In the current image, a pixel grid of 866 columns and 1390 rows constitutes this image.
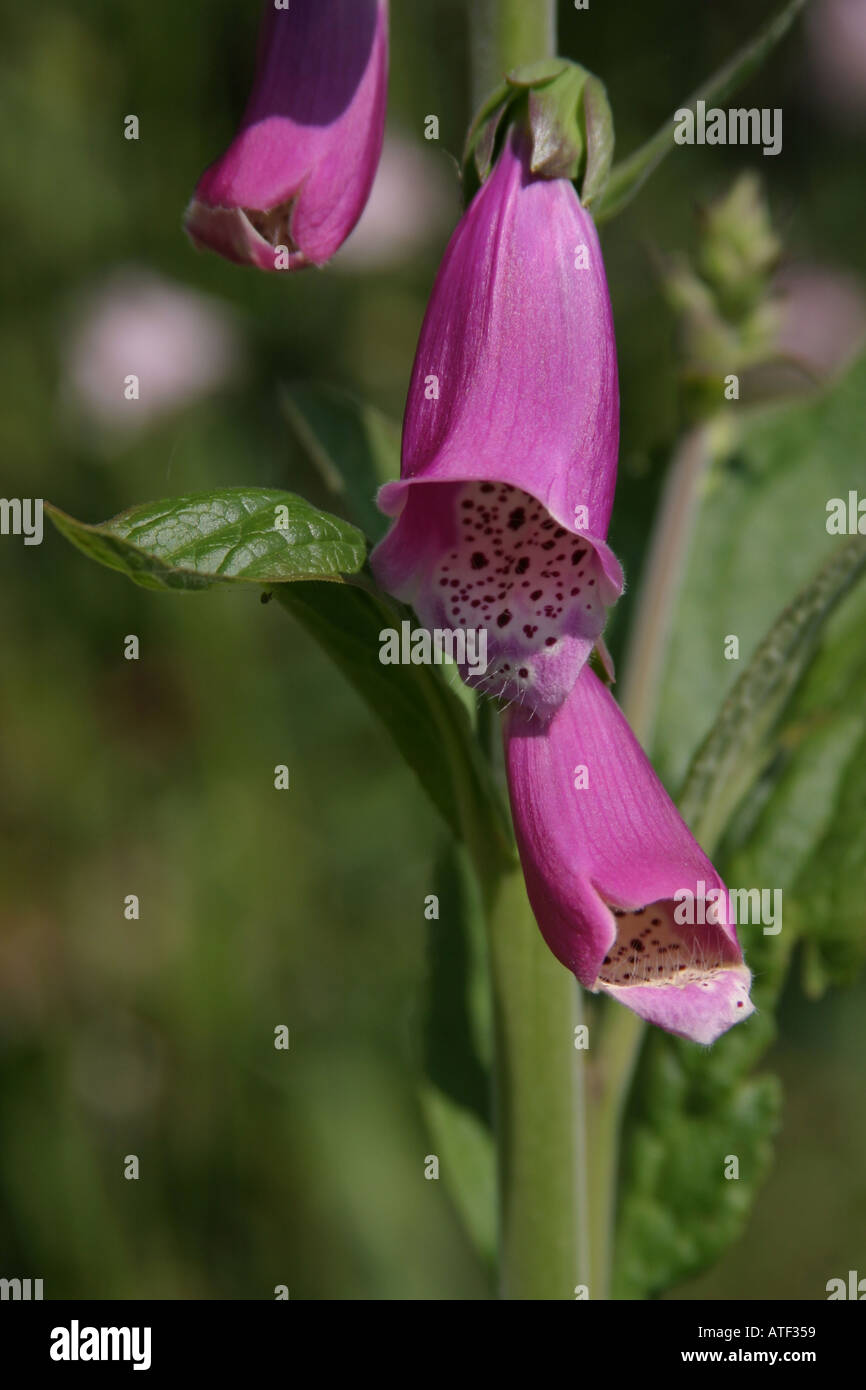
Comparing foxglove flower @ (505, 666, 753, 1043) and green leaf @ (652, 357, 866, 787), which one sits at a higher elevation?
green leaf @ (652, 357, 866, 787)

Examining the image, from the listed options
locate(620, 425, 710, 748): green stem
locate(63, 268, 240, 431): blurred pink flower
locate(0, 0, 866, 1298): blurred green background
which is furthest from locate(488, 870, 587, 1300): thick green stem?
locate(63, 268, 240, 431): blurred pink flower

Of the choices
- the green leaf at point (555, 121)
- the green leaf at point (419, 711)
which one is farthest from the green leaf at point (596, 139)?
the green leaf at point (419, 711)

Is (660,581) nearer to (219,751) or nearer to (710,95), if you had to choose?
(710,95)

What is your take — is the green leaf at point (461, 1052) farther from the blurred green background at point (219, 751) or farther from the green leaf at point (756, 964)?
the blurred green background at point (219, 751)

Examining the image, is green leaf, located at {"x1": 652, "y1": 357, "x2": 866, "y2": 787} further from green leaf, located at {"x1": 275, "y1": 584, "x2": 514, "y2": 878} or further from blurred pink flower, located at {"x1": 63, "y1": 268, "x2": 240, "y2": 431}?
blurred pink flower, located at {"x1": 63, "y1": 268, "x2": 240, "y2": 431}

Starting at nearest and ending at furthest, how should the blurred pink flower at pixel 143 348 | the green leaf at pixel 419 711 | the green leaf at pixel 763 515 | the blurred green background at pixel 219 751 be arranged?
1. the green leaf at pixel 419 711
2. the green leaf at pixel 763 515
3. the blurred green background at pixel 219 751
4. the blurred pink flower at pixel 143 348

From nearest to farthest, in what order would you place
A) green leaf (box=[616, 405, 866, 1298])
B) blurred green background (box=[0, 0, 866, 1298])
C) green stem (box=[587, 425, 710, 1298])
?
green stem (box=[587, 425, 710, 1298])
green leaf (box=[616, 405, 866, 1298])
blurred green background (box=[0, 0, 866, 1298])

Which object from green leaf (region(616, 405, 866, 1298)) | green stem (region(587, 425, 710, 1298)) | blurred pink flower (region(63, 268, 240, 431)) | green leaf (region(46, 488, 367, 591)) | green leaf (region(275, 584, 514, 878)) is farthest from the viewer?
blurred pink flower (region(63, 268, 240, 431))
